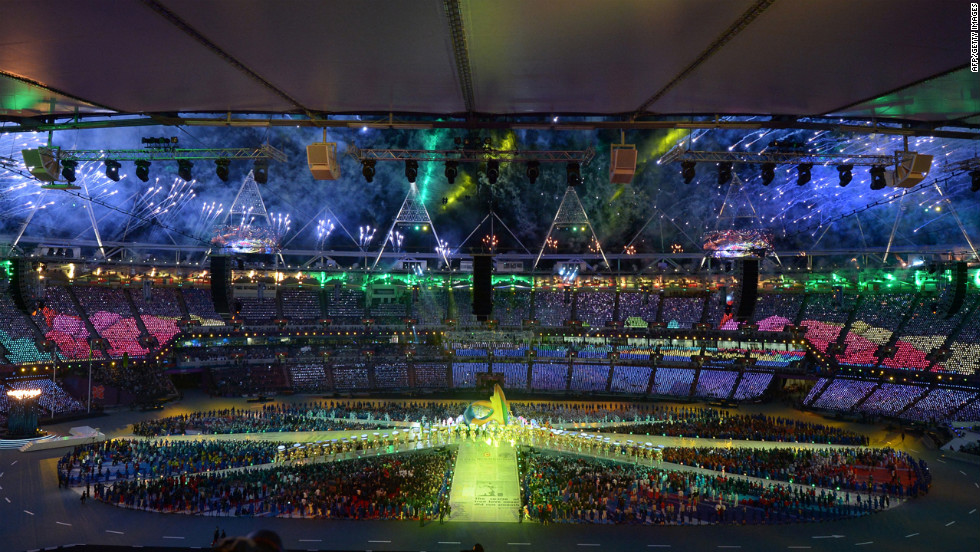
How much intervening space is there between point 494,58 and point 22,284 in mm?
16021

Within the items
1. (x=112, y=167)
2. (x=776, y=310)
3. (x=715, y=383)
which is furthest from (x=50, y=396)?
(x=776, y=310)

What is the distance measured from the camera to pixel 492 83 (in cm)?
822

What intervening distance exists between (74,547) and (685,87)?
16.0 m

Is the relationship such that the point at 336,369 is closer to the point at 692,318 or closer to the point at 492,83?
the point at 692,318

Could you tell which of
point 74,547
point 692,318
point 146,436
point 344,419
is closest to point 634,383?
point 692,318

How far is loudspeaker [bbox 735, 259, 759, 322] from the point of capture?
17297 millimetres

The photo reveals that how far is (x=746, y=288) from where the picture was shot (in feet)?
56.7

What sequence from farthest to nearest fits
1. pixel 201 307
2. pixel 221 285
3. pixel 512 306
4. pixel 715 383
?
pixel 512 306 → pixel 201 307 → pixel 715 383 → pixel 221 285

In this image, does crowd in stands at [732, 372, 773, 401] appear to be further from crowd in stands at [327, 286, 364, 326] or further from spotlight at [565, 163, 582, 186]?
spotlight at [565, 163, 582, 186]

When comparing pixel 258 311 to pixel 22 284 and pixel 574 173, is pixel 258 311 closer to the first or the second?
pixel 22 284

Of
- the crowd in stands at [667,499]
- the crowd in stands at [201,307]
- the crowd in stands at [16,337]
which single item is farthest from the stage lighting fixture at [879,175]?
the crowd in stands at [201,307]

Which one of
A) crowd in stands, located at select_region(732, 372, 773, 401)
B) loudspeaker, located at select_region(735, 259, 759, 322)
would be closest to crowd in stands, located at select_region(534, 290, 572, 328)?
crowd in stands, located at select_region(732, 372, 773, 401)

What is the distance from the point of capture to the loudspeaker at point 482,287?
770 inches

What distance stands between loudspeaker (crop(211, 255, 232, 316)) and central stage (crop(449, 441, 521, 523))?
367 inches
